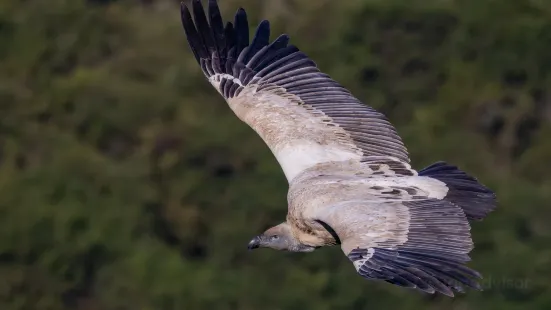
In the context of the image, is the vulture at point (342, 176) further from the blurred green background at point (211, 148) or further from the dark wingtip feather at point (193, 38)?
the blurred green background at point (211, 148)

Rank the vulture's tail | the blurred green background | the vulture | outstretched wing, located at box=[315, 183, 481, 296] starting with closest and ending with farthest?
outstretched wing, located at box=[315, 183, 481, 296] < the vulture < the vulture's tail < the blurred green background

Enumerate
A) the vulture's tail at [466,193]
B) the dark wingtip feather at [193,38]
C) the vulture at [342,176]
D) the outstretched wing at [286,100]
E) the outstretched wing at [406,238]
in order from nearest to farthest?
the outstretched wing at [406,238] < the vulture at [342,176] < the vulture's tail at [466,193] < the outstretched wing at [286,100] < the dark wingtip feather at [193,38]

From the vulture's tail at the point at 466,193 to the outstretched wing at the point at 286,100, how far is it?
0.72 feet

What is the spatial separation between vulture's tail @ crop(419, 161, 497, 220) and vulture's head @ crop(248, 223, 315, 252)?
899mm

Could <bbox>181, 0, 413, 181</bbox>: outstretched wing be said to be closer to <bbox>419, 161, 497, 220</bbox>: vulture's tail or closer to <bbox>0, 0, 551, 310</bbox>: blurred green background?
<bbox>419, 161, 497, 220</bbox>: vulture's tail

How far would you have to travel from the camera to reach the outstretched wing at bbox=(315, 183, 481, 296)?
8.43m

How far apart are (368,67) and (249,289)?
6759mm

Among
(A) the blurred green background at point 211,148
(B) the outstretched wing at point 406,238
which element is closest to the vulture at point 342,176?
(B) the outstretched wing at point 406,238

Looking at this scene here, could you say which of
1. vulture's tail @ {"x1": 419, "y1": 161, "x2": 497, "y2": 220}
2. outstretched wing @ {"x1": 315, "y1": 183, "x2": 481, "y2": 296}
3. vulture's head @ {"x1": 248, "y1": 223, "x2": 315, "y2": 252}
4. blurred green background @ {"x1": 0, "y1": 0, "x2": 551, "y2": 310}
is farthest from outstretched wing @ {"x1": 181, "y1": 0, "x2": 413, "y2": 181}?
blurred green background @ {"x1": 0, "y1": 0, "x2": 551, "y2": 310}

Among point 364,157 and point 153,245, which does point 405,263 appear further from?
point 153,245

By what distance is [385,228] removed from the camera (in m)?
A: 8.85

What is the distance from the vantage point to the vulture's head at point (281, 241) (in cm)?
982

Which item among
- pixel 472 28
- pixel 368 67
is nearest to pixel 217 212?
pixel 368 67

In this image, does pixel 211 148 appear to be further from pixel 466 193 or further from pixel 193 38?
pixel 466 193
